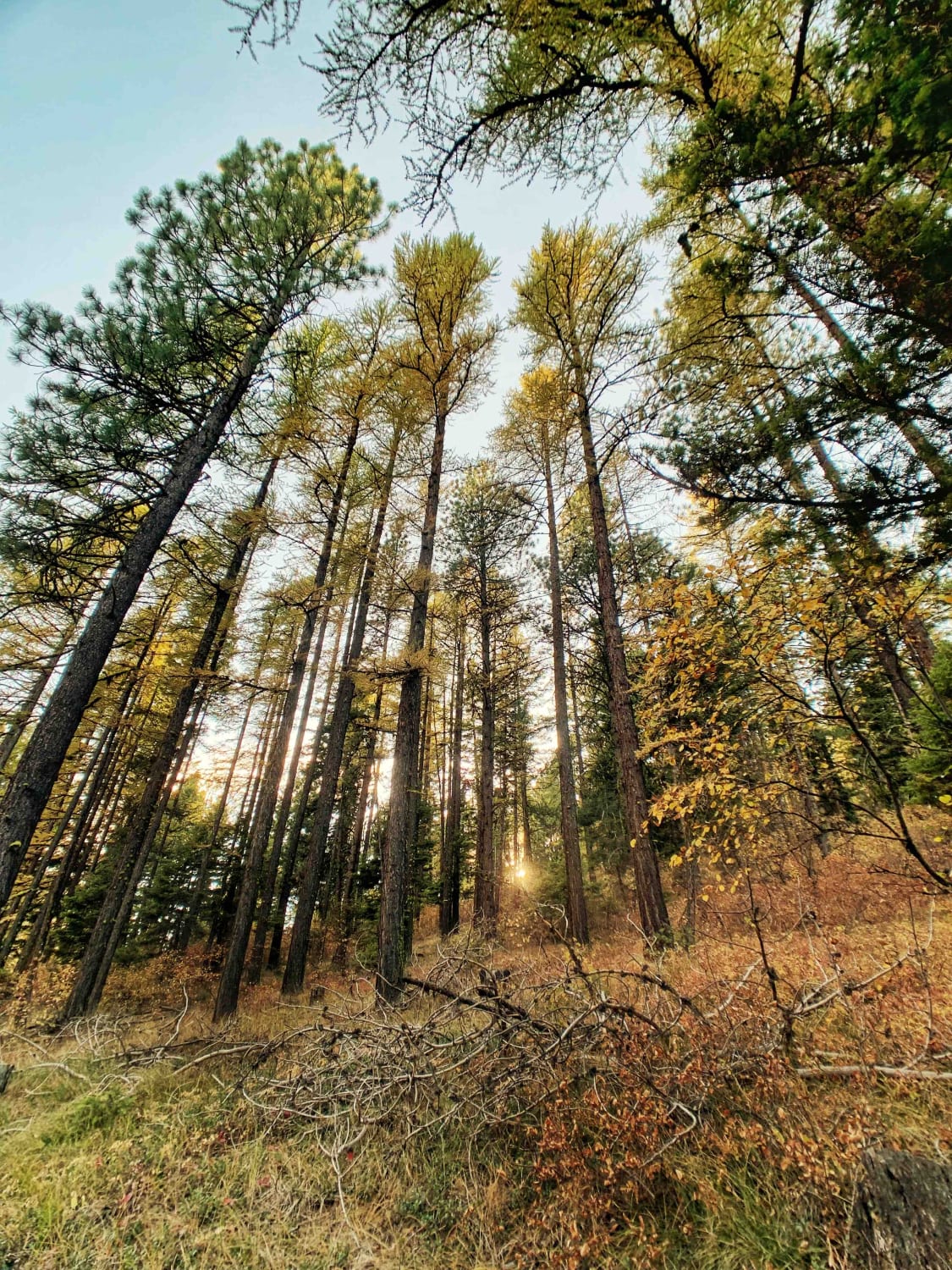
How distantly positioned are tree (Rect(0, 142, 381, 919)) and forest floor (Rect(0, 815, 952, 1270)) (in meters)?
2.36

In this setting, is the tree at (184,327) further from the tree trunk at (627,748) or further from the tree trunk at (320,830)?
the tree trunk at (627,748)

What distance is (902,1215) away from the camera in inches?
68.3

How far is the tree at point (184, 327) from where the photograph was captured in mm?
4887

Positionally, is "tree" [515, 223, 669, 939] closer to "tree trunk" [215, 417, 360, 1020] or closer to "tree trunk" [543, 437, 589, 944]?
"tree trunk" [543, 437, 589, 944]

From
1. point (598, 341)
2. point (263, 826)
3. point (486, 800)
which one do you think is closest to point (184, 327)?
point (598, 341)

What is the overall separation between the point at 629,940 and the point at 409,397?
11.2 meters

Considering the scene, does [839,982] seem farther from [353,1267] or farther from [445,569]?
[445,569]

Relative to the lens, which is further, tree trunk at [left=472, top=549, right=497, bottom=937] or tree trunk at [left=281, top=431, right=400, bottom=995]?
tree trunk at [left=472, top=549, right=497, bottom=937]

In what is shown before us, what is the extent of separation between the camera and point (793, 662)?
4.92 meters

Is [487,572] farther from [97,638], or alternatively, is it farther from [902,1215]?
[902,1215]

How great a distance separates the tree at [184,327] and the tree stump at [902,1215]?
6.12 m

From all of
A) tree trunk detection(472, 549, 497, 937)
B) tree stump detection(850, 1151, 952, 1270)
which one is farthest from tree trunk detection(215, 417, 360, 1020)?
tree stump detection(850, 1151, 952, 1270)

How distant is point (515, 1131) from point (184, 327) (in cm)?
893

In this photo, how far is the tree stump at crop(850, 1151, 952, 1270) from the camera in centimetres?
166
